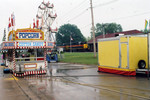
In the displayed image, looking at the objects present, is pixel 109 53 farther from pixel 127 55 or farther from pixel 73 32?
pixel 73 32

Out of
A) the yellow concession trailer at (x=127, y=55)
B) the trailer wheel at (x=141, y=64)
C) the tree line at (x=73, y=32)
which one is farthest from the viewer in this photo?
the tree line at (x=73, y=32)

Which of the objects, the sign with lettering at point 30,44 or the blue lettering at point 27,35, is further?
the blue lettering at point 27,35

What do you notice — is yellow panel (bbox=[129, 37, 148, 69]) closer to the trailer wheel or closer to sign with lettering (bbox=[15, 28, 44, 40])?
the trailer wheel

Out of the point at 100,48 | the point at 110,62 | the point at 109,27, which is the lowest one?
the point at 110,62

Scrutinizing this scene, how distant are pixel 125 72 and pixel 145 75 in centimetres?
148

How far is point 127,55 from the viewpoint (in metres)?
13.0

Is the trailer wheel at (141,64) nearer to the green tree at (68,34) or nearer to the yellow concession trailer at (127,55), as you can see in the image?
the yellow concession trailer at (127,55)

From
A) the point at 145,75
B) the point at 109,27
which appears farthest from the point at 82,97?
the point at 109,27

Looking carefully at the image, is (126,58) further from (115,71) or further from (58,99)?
(58,99)

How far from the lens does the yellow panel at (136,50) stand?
13.1 meters

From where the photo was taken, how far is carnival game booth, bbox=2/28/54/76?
14.2m

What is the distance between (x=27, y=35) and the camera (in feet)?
47.9

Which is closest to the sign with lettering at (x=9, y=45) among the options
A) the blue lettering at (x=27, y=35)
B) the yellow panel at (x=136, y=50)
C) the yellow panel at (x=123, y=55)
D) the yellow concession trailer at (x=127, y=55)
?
the blue lettering at (x=27, y=35)

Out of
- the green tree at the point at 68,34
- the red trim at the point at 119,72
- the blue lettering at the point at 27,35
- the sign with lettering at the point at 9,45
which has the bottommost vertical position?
A: the red trim at the point at 119,72
